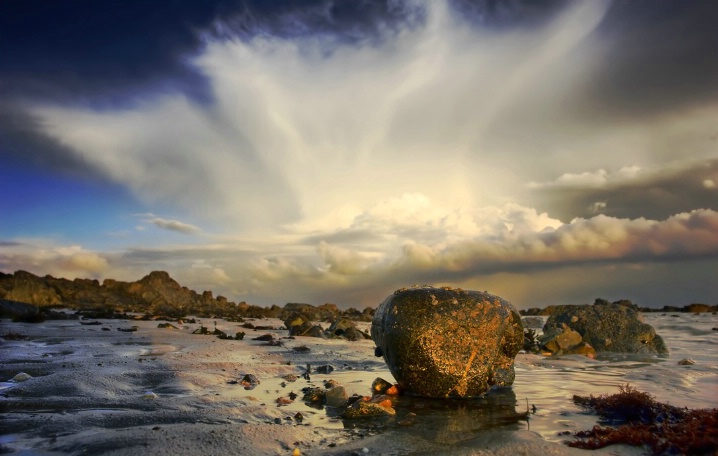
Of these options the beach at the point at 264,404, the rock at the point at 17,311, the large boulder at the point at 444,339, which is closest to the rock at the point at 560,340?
the beach at the point at 264,404

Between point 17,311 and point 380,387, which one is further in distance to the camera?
point 17,311

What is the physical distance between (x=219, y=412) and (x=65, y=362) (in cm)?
570

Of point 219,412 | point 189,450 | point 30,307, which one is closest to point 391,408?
point 219,412

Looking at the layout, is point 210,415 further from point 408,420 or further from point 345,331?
point 345,331

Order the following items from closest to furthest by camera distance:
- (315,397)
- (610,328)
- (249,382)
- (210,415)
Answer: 1. (210,415)
2. (315,397)
3. (249,382)
4. (610,328)

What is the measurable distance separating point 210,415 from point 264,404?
97 centimetres

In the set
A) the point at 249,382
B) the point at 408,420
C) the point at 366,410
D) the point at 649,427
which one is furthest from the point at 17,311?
the point at 649,427

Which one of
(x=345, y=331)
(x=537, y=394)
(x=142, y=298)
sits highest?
(x=142, y=298)

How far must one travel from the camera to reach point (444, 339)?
837 cm

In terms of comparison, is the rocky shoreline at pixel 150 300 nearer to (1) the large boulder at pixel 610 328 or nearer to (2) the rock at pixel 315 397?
(1) the large boulder at pixel 610 328

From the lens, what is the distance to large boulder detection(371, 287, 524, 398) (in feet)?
27.3

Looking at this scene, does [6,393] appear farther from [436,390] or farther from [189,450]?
[436,390]

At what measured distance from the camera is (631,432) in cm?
550

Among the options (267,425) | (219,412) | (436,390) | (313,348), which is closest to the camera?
(267,425)
